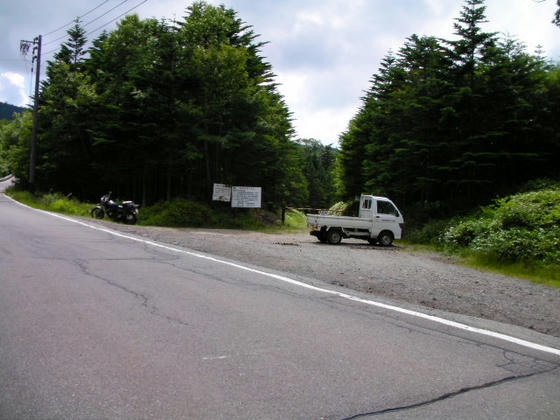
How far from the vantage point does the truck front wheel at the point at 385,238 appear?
1938cm

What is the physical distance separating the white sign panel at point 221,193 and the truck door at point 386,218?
10395 millimetres

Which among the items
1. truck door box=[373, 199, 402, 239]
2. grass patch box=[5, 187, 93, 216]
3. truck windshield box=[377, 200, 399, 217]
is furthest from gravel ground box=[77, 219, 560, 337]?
grass patch box=[5, 187, 93, 216]

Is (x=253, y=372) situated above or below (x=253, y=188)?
below

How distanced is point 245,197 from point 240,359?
22994 millimetres

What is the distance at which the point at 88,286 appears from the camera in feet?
21.2

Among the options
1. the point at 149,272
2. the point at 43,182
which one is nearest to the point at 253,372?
the point at 149,272

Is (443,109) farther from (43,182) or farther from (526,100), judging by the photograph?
(43,182)

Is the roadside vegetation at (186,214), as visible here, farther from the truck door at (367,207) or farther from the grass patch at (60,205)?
the truck door at (367,207)

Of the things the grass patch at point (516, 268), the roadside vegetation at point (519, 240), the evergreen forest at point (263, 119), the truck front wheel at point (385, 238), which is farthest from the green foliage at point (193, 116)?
the grass patch at point (516, 268)

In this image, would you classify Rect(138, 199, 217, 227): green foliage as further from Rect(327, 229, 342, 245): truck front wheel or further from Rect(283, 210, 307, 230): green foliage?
Rect(327, 229, 342, 245): truck front wheel

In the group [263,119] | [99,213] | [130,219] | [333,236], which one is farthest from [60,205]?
[333,236]

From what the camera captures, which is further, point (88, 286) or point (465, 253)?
point (465, 253)

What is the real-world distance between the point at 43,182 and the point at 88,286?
129 feet

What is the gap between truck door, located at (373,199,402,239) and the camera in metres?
19.3
